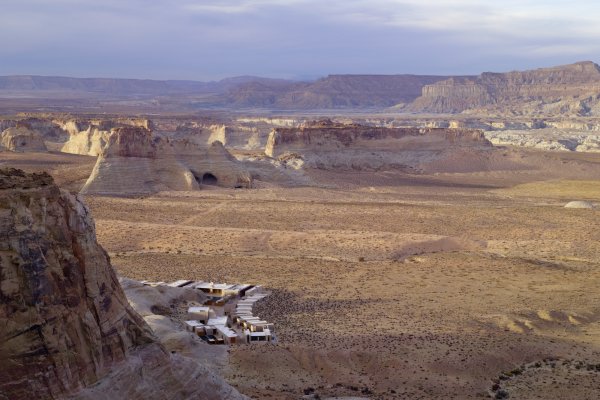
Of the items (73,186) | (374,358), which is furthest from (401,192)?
(374,358)

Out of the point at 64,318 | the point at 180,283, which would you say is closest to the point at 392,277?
the point at 180,283

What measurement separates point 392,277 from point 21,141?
50383mm

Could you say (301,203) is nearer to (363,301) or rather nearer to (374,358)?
(363,301)

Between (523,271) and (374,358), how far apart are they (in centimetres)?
1528

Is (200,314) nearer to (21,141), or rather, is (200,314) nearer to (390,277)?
(390,277)

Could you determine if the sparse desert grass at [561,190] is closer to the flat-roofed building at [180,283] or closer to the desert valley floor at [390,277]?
the desert valley floor at [390,277]

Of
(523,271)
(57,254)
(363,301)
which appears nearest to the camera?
(57,254)

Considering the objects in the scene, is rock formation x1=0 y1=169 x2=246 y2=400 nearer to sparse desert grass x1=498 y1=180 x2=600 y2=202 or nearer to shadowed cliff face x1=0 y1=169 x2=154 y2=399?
shadowed cliff face x1=0 y1=169 x2=154 y2=399

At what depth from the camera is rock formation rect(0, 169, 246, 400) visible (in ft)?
39.3

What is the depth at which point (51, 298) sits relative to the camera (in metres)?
12.5

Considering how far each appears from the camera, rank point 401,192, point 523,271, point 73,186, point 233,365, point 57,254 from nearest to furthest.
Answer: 1. point 57,254
2. point 233,365
3. point 523,271
4. point 73,186
5. point 401,192

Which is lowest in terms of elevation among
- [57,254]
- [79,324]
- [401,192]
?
[401,192]

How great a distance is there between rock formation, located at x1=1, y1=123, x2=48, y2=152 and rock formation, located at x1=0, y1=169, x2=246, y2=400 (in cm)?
6173

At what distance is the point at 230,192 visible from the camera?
184 feet
